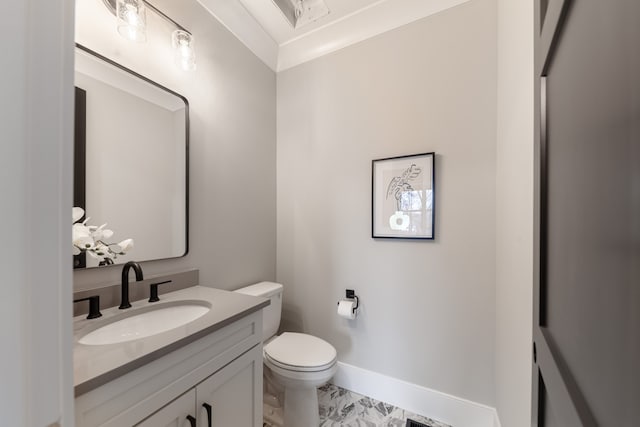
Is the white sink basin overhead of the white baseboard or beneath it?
overhead

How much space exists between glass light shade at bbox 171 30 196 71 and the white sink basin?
4.17 feet

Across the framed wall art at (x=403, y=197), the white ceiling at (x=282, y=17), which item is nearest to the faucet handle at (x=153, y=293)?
the framed wall art at (x=403, y=197)

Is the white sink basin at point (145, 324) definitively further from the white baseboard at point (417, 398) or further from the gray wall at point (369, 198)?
the white baseboard at point (417, 398)

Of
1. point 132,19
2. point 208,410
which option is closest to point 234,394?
point 208,410

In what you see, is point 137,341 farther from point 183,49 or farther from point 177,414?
point 183,49

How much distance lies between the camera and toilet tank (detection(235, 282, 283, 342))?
65.9 inches

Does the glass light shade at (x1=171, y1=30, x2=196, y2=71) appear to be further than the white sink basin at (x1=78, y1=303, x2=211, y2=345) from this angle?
Yes

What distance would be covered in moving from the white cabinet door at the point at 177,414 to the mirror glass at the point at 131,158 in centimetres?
68

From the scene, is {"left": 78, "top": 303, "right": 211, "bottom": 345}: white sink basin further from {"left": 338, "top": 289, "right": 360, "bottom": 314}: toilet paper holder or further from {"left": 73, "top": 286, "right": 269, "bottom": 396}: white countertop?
{"left": 338, "top": 289, "right": 360, "bottom": 314}: toilet paper holder

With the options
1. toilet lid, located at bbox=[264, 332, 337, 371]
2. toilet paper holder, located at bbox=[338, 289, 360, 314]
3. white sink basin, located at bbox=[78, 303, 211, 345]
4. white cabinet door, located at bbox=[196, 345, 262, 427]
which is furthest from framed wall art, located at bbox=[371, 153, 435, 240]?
white sink basin, located at bbox=[78, 303, 211, 345]

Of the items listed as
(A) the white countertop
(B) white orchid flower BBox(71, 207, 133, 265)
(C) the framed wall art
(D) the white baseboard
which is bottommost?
(D) the white baseboard

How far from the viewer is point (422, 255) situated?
161cm

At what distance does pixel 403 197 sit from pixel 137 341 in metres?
1.52

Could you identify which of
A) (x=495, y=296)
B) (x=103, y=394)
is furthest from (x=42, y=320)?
(x=495, y=296)
